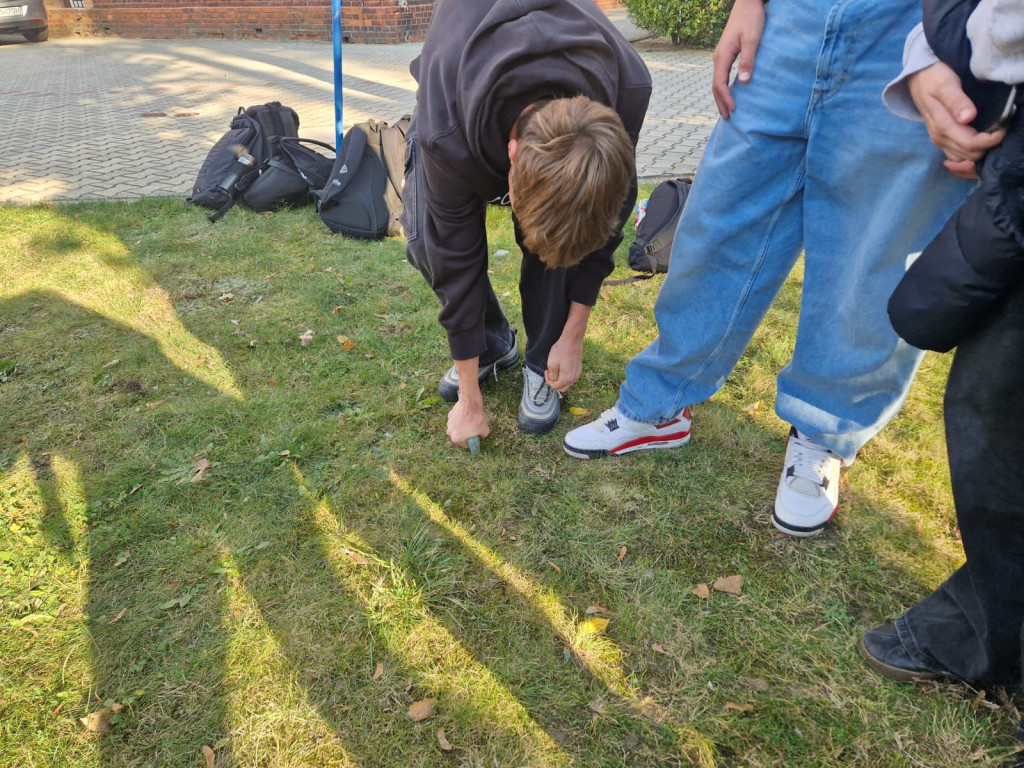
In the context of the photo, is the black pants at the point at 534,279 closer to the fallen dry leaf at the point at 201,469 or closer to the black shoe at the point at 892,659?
the fallen dry leaf at the point at 201,469

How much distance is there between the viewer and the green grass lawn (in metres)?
1.55

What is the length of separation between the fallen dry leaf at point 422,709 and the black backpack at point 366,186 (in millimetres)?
3158

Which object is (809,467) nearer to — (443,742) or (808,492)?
(808,492)

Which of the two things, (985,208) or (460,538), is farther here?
(460,538)

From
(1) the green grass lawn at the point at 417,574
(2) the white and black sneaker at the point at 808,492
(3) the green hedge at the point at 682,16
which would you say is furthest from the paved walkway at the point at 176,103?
(2) the white and black sneaker at the point at 808,492

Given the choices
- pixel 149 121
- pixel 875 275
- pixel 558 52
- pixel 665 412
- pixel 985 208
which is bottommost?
pixel 149 121

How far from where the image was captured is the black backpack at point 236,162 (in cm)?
455

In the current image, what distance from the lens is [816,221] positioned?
171cm

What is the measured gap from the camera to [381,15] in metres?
11.0

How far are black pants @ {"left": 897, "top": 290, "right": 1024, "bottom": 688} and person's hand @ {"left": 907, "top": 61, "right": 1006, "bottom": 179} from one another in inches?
11.5

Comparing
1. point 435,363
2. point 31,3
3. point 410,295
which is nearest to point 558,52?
point 435,363

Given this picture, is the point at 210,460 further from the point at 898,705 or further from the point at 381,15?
the point at 381,15

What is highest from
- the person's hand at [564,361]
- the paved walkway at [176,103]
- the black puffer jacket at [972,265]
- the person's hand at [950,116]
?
the person's hand at [950,116]

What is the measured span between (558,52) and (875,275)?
37.1 inches
